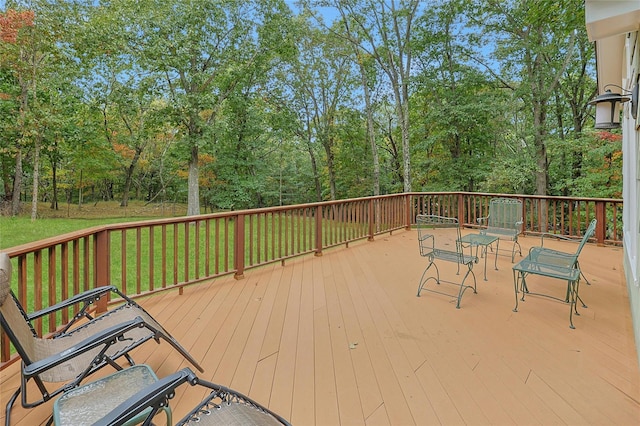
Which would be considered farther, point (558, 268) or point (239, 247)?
point (239, 247)

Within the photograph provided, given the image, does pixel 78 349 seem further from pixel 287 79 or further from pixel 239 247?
pixel 287 79

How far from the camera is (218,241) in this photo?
154 inches

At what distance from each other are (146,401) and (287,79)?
15.4 metres

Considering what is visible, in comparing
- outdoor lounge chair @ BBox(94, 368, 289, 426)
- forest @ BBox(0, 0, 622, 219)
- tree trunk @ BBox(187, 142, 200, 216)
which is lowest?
outdoor lounge chair @ BBox(94, 368, 289, 426)

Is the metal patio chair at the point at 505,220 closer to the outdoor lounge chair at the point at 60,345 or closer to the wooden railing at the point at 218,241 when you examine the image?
the wooden railing at the point at 218,241

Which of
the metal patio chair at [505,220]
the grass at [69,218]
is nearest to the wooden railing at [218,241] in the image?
the metal patio chair at [505,220]

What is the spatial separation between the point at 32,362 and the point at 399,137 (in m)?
15.0

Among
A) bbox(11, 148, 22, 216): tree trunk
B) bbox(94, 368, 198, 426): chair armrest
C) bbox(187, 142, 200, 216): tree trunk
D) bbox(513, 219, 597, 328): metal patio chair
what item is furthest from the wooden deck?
bbox(11, 148, 22, 216): tree trunk

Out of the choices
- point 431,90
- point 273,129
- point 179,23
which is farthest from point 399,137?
point 179,23

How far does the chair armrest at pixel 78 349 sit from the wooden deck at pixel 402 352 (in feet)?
1.91

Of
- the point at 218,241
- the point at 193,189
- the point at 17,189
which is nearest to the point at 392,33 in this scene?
the point at 193,189

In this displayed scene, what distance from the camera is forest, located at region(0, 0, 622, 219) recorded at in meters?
9.49

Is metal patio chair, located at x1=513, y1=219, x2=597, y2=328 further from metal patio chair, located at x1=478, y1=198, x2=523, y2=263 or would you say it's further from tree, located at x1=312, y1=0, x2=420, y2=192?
tree, located at x1=312, y1=0, x2=420, y2=192

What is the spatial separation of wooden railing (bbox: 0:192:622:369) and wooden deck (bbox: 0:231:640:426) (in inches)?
18.3
